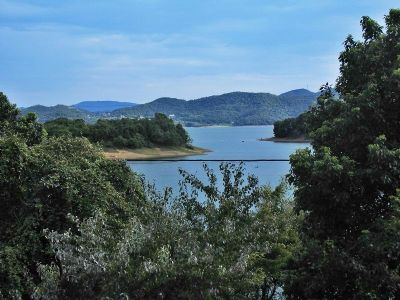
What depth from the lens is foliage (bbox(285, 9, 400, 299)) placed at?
1045 cm

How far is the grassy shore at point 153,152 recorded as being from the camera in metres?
117

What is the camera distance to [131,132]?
420 feet

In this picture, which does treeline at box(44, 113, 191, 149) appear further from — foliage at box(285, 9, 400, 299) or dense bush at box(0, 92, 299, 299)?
foliage at box(285, 9, 400, 299)

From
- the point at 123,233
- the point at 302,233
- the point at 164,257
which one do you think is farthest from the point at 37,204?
the point at 302,233

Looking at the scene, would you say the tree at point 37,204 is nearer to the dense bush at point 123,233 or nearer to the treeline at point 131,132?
the dense bush at point 123,233

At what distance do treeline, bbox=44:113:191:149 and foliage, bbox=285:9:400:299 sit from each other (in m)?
99.5

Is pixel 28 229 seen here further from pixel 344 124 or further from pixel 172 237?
pixel 344 124

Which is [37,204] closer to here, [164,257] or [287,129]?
[164,257]

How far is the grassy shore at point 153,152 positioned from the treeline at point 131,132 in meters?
1.77

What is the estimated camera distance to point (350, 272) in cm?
1106

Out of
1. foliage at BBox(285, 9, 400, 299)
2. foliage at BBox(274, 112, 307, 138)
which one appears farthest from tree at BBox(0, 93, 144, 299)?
foliage at BBox(274, 112, 307, 138)

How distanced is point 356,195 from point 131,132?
119 m

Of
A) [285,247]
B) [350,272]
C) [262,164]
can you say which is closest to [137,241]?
[350,272]

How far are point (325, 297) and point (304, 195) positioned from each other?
2339 mm
